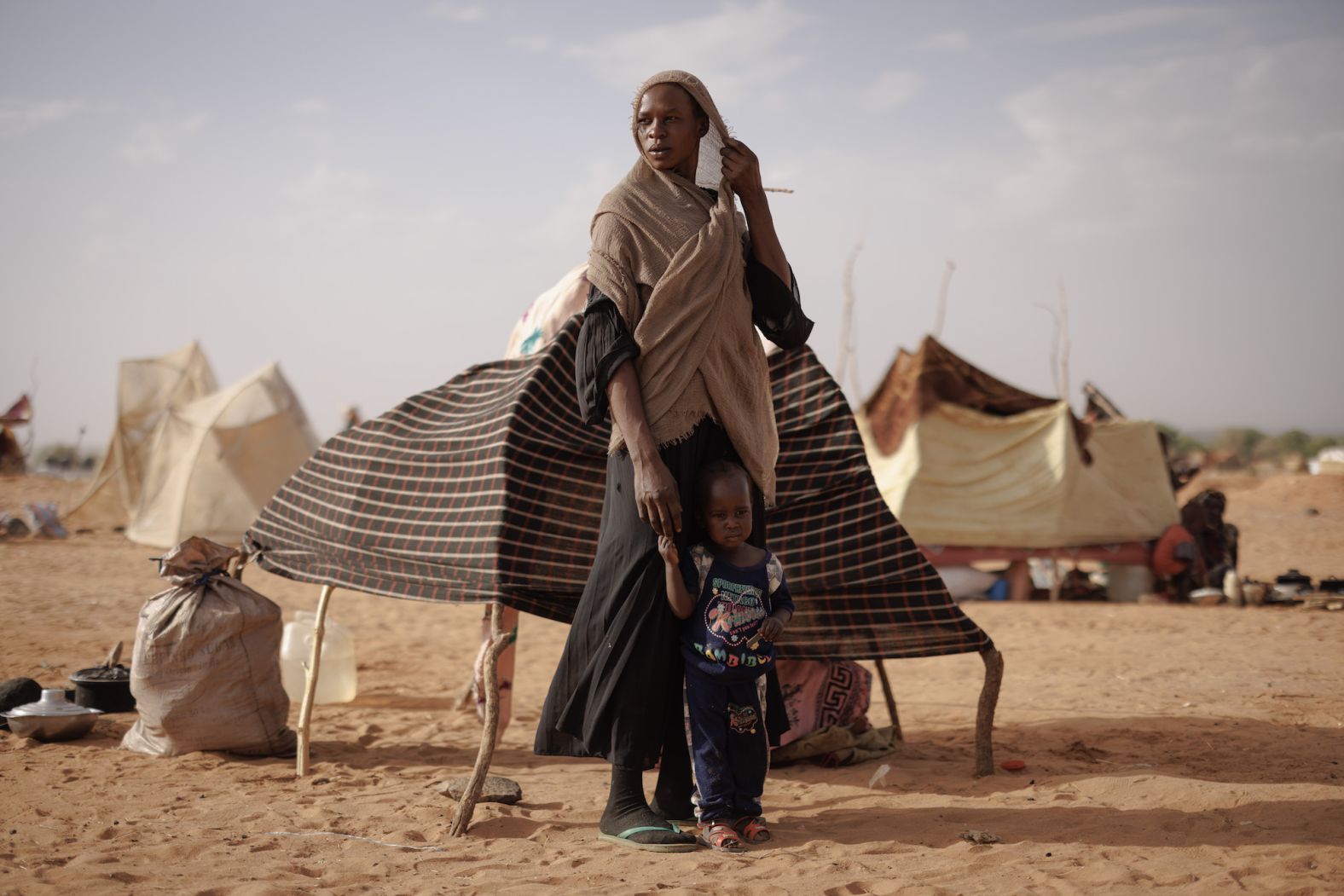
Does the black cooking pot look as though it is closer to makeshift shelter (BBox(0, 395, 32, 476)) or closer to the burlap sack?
the burlap sack

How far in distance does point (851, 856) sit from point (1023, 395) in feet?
30.3

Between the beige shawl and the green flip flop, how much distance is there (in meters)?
0.93

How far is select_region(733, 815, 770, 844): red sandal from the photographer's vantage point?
111 inches

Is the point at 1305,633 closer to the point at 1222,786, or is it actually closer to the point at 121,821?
the point at 1222,786

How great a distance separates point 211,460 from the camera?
554 inches

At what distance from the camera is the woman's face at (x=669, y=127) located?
9.18 feet

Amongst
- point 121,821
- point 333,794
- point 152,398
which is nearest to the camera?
point 121,821

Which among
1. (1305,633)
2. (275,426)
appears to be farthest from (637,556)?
(275,426)

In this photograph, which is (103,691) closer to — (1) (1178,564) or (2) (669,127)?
(2) (669,127)

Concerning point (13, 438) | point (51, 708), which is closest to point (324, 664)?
point (51, 708)

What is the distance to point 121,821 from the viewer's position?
3.08 metres

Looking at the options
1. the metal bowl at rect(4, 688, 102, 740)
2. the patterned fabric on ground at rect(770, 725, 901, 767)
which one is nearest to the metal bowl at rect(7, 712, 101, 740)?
the metal bowl at rect(4, 688, 102, 740)

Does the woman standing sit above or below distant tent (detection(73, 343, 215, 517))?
below

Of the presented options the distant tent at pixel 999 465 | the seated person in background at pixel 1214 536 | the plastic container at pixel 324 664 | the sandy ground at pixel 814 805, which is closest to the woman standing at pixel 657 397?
the sandy ground at pixel 814 805
